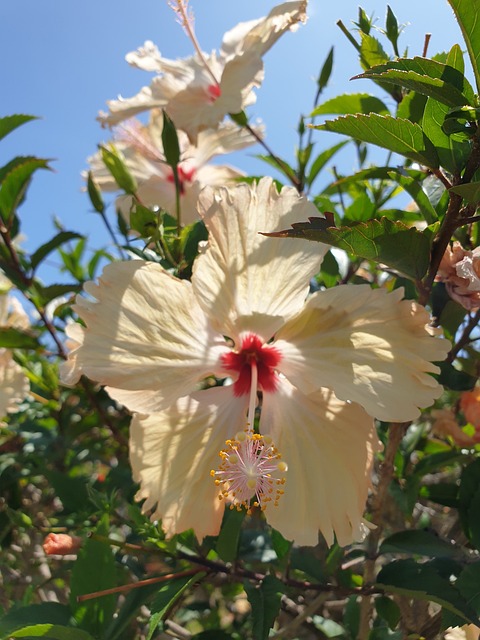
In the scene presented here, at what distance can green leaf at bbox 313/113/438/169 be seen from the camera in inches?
38.0

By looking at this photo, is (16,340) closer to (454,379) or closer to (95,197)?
(95,197)

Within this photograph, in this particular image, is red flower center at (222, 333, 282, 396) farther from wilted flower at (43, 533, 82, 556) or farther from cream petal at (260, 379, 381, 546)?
wilted flower at (43, 533, 82, 556)

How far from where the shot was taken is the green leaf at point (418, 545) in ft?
4.33

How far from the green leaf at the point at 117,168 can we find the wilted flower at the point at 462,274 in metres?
0.87

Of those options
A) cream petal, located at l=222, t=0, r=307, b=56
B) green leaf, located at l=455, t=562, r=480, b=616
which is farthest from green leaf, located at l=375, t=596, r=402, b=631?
cream petal, located at l=222, t=0, r=307, b=56

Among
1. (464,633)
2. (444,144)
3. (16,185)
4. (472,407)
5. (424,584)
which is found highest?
(16,185)

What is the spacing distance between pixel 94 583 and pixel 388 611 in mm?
648

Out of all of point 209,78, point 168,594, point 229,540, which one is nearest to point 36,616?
point 168,594

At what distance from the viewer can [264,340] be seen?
4.32 ft

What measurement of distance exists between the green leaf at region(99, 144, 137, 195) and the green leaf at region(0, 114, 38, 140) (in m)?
0.29

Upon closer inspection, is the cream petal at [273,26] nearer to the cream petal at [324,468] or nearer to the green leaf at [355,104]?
the green leaf at [355,104]

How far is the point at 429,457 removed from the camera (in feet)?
5.08

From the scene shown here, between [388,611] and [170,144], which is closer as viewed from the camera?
[388,611]

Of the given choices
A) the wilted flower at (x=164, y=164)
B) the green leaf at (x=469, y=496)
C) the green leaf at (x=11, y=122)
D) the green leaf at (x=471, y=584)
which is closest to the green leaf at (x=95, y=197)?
the wilted flower at (x=164, y=164)
